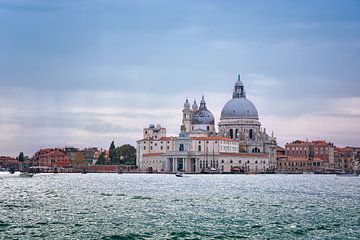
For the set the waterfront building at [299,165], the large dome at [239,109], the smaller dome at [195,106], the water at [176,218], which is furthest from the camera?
the smaller dome at [195,106]

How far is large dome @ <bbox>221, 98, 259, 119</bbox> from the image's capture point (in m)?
148

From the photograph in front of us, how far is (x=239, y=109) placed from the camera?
148250 millimetres

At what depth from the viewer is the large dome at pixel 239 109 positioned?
486ft

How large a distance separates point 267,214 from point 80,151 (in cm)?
14949

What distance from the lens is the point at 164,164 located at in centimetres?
13388

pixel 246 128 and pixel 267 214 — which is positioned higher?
pixel 246 128

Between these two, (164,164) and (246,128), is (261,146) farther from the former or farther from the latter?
(164,164)

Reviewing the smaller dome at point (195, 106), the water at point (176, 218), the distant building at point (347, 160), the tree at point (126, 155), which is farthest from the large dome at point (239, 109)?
the water at point (176, 218)

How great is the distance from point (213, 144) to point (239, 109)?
601 inches

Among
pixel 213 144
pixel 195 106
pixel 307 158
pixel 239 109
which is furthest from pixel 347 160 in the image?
pixel 213 144

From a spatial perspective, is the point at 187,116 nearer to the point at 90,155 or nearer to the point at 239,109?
the point at 239,109

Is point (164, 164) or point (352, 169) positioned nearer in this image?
point (164, 164)

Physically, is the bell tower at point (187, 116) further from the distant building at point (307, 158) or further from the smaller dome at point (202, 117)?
the distant building at point (307, 158)

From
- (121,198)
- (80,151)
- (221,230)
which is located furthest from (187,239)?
(80,151)
